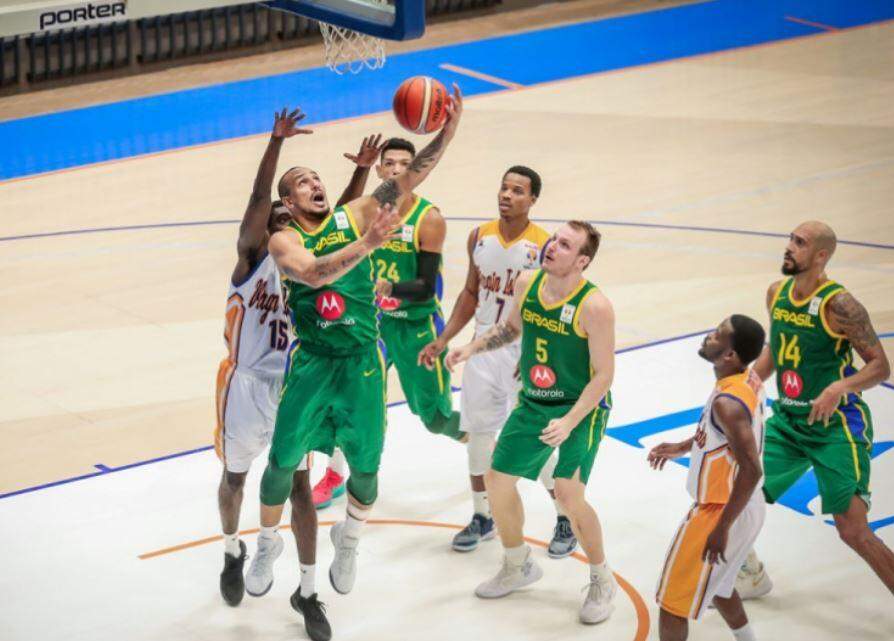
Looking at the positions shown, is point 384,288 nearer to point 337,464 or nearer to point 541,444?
point 541,444

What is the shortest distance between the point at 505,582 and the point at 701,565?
153 centimetres

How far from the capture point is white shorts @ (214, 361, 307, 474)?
8.21 m

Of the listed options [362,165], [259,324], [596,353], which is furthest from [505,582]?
[362,165]

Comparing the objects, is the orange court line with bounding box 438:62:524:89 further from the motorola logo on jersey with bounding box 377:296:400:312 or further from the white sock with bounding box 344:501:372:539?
the white sock with bounding box 344:501:372:539

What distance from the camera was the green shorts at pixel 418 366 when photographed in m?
9.23

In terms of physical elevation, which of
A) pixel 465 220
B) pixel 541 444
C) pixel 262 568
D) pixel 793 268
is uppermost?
pixel 793 268

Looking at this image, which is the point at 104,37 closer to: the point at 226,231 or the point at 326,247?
the point at 226,231

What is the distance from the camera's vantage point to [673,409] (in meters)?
10.9

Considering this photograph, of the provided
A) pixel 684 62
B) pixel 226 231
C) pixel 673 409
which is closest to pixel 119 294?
pixel 226 231

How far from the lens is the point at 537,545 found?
8.92m

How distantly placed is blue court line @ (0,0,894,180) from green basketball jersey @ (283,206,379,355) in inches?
405

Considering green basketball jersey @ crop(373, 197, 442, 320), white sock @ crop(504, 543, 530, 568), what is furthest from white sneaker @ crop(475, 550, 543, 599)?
green basketball jersey @ crop(373, 197, 442, 320)

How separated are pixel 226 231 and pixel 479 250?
6763mm

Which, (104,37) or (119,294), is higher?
(104,37)
